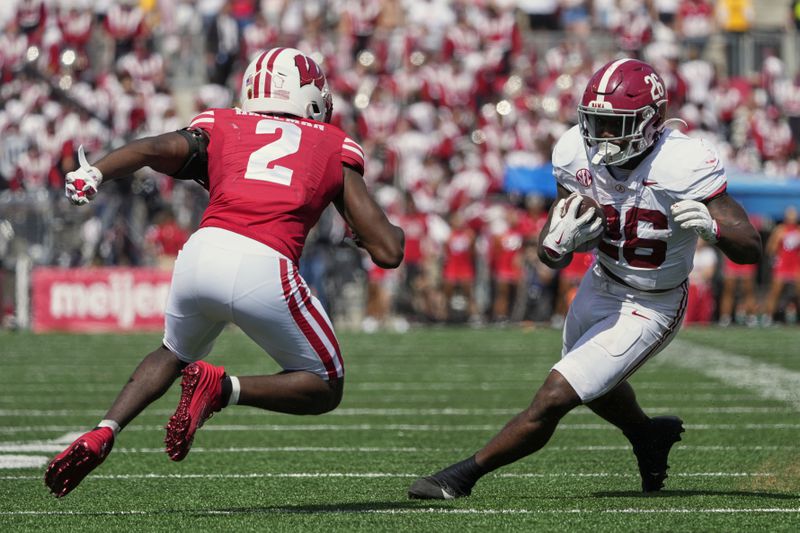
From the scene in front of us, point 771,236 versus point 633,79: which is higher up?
point 633,79

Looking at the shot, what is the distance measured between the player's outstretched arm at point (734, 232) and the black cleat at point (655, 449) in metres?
0.83

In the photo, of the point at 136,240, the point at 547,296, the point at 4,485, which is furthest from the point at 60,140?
the point at 4,485

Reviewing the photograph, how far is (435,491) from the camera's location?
15.9 ft

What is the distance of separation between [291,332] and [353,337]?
392 inches

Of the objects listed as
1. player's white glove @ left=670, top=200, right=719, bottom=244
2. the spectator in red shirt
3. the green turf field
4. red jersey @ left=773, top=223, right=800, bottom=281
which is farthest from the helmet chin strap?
red jersey @ left=773, top=223, right=800, bottom=281

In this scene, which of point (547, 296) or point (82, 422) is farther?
point (547, 296)

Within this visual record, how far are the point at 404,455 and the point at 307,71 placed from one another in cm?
237

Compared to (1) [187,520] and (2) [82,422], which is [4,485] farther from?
(2) [82,422]

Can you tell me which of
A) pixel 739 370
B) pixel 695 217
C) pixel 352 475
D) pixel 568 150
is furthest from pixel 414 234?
pixel 695 217

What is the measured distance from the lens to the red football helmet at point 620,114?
4711 millimetres

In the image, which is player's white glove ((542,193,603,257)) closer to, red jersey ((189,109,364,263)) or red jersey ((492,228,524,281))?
red jersey ((189,109,364,263))

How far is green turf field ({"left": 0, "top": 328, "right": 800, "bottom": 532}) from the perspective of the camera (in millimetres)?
4492

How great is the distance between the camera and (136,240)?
16156 mm

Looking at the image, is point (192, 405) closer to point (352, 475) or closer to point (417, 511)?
point (417, 511)
